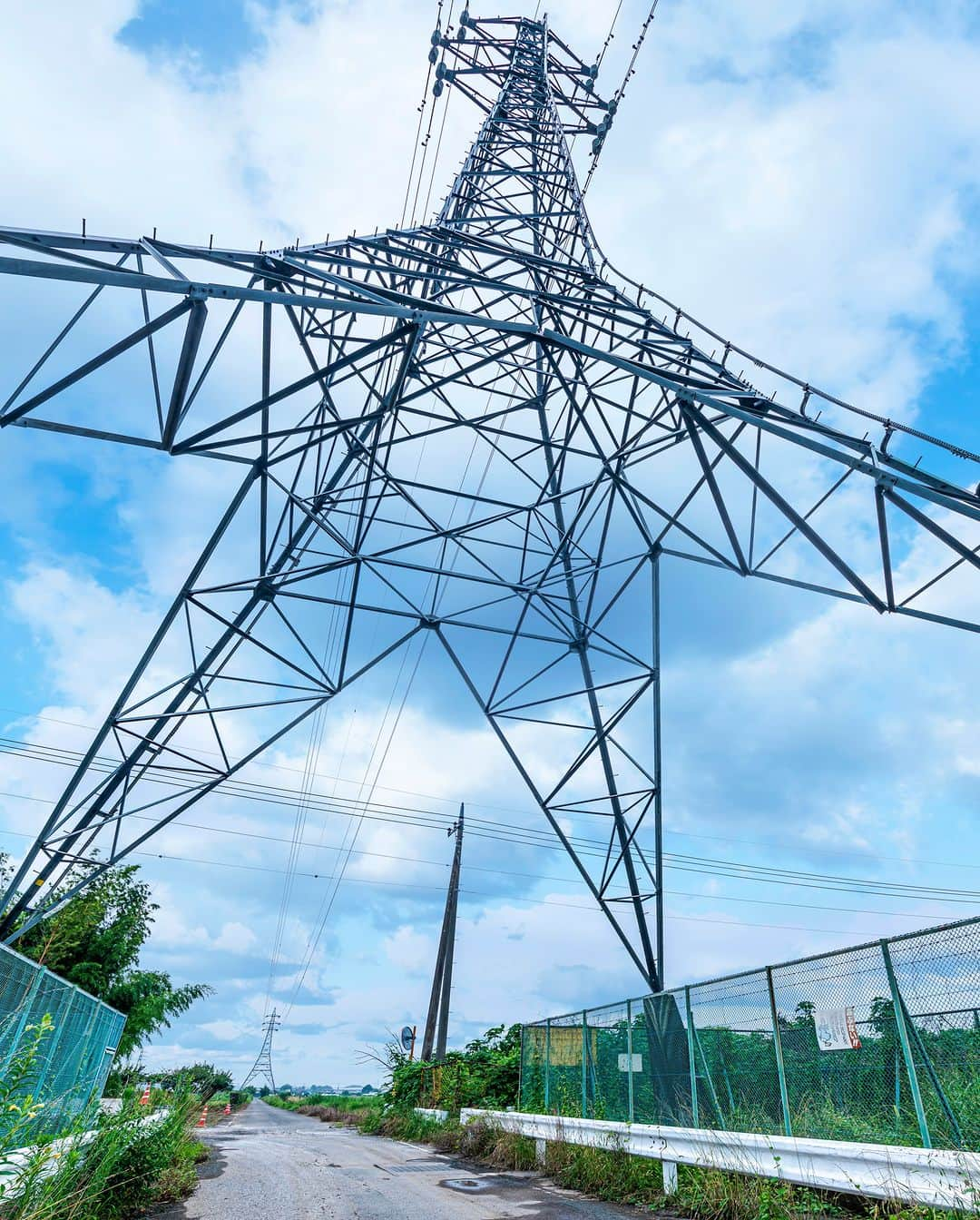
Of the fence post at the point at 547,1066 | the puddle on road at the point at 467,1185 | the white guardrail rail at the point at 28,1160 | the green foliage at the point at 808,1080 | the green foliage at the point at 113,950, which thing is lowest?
the white guardrail rail at the point at 28,1160

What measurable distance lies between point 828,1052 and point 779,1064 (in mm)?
786

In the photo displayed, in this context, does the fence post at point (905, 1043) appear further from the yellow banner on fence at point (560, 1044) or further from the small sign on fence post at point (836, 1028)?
the yellow banner on fence at point (560, 1044)

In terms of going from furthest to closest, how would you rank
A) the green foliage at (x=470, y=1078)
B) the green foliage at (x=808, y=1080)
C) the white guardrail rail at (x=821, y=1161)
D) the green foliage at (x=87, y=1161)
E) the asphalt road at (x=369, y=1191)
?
the green foliage at (x=470, y=1078) → the asphalt road at (x=369, y=1191) → the green foliage at (x=808, y=1080) → the white guardrail rail at (x=821, y=1161) → the green foliage at (x=87, y=1161)

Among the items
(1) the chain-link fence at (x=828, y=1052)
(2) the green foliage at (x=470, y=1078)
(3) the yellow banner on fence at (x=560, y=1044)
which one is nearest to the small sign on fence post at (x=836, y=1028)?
(1) the chain-link fence at (x=828, y=1052)

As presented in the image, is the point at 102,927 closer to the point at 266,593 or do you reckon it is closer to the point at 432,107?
the point at 266,593

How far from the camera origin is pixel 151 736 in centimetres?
1404

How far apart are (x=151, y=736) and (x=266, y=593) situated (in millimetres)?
2907

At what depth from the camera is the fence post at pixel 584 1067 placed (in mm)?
13241

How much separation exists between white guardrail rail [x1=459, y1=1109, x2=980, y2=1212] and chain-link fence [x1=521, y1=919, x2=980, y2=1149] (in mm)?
272

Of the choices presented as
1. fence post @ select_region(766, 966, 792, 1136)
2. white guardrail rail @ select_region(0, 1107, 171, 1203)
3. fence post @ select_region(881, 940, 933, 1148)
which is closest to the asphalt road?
white guardrail rail @ select_region(0, 1107, 171, 1203)

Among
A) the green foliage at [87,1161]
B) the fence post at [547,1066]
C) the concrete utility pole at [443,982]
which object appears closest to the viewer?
the green foliage at [87,1161]

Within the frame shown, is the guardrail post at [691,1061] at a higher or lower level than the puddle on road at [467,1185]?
higher

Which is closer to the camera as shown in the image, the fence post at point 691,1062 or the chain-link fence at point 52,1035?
the chain-link fence at point 52,1035

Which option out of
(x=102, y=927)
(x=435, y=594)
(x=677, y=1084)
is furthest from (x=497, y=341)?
(x=102, y=927)
